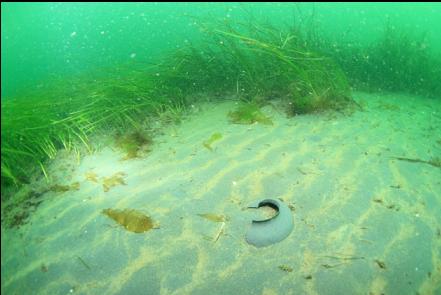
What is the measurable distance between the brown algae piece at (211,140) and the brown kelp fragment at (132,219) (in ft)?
5.91

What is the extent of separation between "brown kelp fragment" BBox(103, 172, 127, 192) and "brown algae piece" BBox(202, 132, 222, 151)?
1450 millimetres

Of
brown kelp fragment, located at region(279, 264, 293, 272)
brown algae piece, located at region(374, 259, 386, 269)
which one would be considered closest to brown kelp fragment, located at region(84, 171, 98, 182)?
brown kelp fragment, located at region(279, 264, 293, 272)

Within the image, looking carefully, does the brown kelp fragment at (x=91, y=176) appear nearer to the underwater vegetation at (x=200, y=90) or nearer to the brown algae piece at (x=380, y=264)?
the underwater vegetation at (x=200, y=90)

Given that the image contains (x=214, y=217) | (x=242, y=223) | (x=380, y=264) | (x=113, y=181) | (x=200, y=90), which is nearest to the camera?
(x=380, y=264)

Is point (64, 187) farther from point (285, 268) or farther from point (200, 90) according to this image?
point (200, 90)

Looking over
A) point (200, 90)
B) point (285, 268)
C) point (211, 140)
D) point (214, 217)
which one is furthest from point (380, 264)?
point (200, 90)

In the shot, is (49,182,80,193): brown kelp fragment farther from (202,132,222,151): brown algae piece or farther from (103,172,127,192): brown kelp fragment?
(202,132,222,151): brown algae piece

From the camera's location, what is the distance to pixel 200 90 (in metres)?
8.17

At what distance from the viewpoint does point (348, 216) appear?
149 inches

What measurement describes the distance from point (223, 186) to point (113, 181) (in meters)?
1.54

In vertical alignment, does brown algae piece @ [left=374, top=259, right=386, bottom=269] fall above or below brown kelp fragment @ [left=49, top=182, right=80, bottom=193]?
below

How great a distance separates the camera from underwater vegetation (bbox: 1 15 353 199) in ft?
18.1

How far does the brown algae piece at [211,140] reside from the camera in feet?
17.1

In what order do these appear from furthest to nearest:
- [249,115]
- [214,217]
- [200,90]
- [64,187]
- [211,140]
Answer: [200,90] → [249,115] → [211,140] → [64,187] → [214,217]
